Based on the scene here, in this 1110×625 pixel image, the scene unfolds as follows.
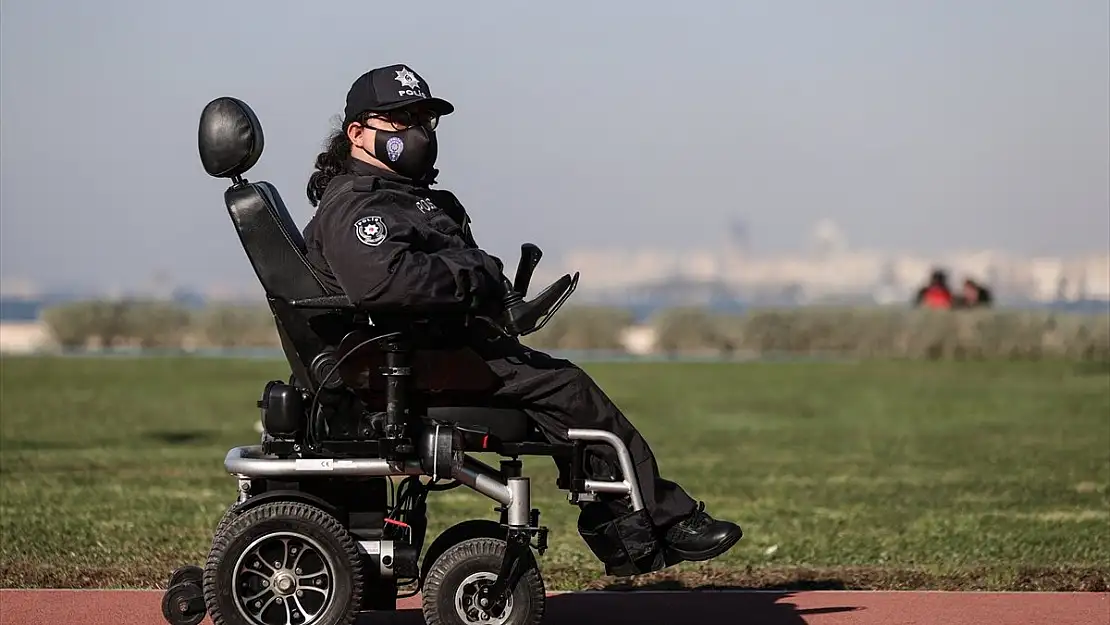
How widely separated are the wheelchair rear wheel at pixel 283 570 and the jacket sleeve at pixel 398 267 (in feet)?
2.64

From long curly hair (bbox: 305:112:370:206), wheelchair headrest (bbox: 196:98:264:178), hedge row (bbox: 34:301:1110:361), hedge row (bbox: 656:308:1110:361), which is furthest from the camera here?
hedge row (bbox: 34:301:1110:361)

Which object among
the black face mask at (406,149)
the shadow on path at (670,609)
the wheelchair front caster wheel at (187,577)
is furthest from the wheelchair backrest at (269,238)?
the shadow on path at (670,609)

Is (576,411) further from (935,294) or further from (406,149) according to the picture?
(935,294)

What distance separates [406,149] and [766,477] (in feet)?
27.5

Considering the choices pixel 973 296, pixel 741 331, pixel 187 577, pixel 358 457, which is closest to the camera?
pixel 358 457

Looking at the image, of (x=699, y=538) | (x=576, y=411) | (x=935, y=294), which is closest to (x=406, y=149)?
(x=576, y=411)

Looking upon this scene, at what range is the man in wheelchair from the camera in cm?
613

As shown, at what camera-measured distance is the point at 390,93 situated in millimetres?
6297

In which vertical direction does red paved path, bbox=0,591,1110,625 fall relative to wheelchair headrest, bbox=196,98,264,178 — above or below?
below

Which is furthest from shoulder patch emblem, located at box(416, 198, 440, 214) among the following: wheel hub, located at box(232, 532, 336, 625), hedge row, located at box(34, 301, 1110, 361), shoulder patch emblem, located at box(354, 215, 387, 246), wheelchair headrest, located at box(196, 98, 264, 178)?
hedge row, located at box(34, 301, 1110, 361)

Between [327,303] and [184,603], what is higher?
[327,303]

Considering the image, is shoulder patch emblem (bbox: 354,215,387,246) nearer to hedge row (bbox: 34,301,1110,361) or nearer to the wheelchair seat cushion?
the wheelchair seat cushion

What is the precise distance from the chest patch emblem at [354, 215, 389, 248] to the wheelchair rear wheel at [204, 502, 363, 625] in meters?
0.97

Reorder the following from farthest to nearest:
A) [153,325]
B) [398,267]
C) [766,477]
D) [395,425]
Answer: [153,325] < [766,477] < [395,425] < [398,267]
